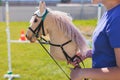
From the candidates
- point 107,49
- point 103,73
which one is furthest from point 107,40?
point 103,73

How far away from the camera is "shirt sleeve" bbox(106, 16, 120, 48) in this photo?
5.18 ft

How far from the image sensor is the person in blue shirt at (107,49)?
5.24 feet

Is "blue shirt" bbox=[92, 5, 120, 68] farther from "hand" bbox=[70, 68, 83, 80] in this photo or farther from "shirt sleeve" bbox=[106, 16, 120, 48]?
"hand" bbox=[70, 68, 83, 80]

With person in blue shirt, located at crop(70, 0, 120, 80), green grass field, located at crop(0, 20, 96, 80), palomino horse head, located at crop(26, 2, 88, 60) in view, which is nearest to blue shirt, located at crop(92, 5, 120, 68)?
person in blue shirt, located at crop(70, 0, 120, 80)

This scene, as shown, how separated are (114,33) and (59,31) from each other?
0.88m

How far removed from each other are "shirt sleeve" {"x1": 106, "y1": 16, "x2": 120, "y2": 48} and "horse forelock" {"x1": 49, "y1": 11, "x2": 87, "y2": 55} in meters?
0.70

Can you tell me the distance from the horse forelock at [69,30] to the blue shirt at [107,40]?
50 centimetres

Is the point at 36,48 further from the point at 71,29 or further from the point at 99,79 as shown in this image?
the point at 99,79

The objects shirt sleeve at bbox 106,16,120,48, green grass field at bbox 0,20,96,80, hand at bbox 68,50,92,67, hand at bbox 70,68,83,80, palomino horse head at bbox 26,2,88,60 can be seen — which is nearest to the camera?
shirt sleeve at bbox 106,16,120,48

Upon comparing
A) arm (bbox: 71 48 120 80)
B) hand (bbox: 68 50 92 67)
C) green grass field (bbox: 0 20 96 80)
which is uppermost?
arm (bbox: 71 48 120 80)

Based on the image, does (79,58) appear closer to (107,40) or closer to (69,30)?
(69,30)

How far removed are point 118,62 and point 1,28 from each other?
37.7 feet

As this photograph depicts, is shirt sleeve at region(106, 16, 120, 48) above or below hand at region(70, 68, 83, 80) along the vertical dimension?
above

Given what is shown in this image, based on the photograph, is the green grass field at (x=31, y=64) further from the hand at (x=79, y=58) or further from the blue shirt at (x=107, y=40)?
the blue shirt at (x=107, y=40)
